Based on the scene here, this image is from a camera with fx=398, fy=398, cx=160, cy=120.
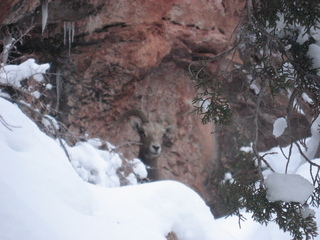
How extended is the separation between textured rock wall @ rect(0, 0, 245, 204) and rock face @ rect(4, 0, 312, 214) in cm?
2

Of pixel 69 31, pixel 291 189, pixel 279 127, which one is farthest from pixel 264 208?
pixel 69 31

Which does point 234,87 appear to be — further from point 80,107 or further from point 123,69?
point 80,107

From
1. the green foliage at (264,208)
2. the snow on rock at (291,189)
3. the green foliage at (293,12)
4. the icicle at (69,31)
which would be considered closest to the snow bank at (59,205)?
the green foliage at (264,208)

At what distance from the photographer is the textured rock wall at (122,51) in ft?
27.3

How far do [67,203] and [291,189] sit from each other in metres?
1.71

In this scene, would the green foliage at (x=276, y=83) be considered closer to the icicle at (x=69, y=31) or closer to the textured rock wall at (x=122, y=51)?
the textured rock wall at (x=122, y=51)

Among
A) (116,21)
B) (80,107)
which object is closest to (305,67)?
(116,21)

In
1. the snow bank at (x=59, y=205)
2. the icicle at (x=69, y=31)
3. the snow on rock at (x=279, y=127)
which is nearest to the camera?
the snow bank at (x=59, y=205)

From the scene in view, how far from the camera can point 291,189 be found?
123 inches

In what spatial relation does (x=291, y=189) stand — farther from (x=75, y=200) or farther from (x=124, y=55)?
(x=124, y=55)

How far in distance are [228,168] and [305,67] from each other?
7.18m

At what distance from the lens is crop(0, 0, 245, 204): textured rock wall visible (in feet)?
27.3

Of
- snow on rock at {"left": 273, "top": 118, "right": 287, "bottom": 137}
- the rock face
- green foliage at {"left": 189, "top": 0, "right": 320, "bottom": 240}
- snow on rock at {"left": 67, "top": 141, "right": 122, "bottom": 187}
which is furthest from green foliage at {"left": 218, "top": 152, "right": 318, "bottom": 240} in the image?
the rock face

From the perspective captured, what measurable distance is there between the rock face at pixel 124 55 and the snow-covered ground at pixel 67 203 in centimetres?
366
